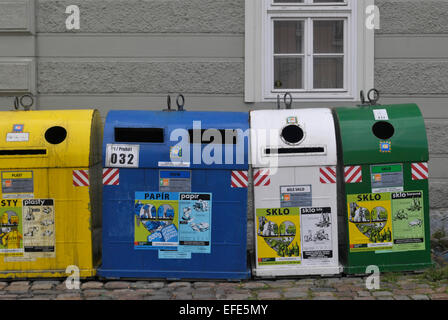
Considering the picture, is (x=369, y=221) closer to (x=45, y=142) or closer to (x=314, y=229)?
(x=314, y=229)

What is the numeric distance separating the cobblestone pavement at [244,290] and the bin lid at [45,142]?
1012 millimetres

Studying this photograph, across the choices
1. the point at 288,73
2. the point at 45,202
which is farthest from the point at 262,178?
the point at 288,73

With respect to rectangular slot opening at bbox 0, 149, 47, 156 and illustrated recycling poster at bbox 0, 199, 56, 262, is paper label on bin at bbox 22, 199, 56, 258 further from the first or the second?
rectangular slot opening at bbox 0, 149, 47, 156

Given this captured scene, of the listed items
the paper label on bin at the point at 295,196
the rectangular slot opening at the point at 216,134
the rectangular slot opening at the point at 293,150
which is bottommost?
the paper label on bin at the point at 295,196

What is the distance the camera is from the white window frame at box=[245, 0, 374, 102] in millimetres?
6586

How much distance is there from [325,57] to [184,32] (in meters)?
1.71

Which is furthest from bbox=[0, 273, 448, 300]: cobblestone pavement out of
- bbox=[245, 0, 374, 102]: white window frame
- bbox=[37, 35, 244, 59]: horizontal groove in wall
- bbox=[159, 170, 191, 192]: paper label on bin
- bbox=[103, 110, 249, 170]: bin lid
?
bbox=[37, 35, 244, 59]: horizontal groove in wall

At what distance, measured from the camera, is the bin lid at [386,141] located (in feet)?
15.6

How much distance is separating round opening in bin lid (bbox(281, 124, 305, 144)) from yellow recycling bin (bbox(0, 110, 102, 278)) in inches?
65.9

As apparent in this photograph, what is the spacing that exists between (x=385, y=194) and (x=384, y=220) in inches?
8.6

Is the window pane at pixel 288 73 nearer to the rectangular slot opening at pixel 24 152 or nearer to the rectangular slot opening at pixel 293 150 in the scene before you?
the rectangular slot opening at pixel 293 150

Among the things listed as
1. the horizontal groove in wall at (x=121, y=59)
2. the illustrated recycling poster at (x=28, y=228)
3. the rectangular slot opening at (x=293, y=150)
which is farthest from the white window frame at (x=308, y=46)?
the illustrated recycling poster at (x=28, y=228)

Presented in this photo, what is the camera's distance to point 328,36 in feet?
22.3

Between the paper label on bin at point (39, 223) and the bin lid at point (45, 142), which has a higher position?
the bin lid at point (45, 142)
